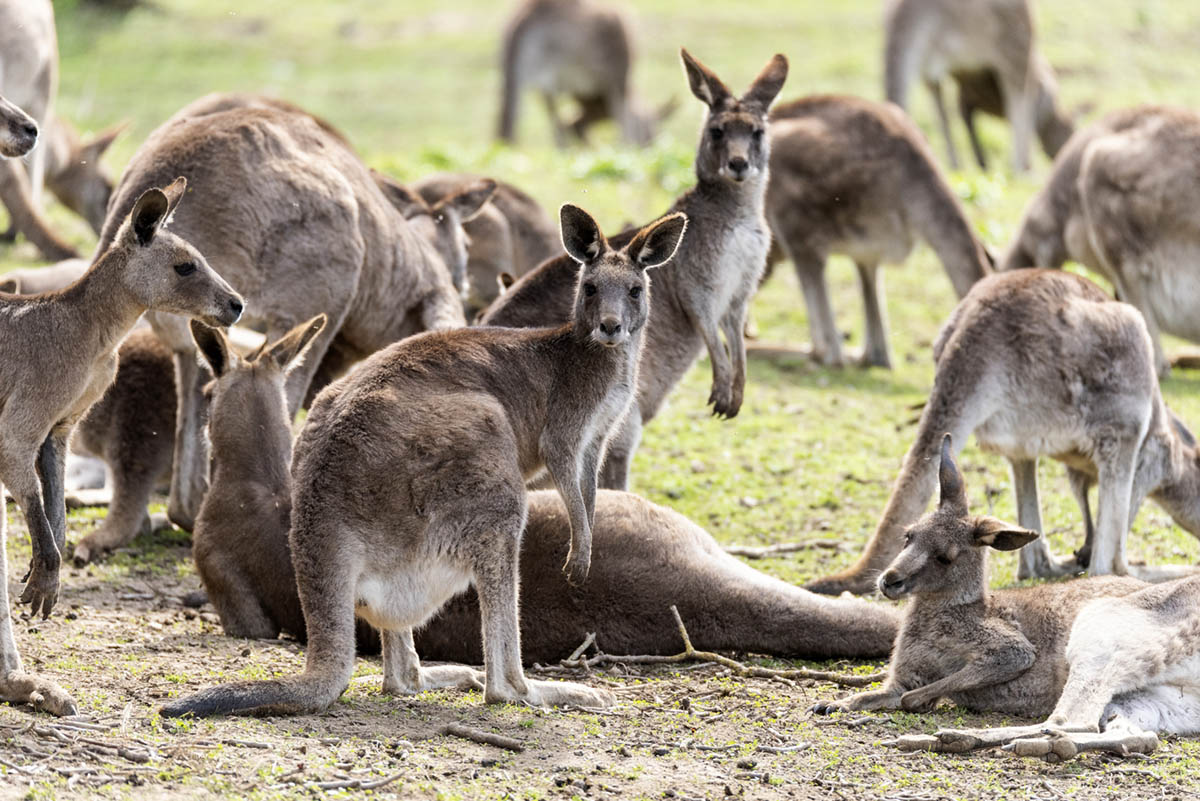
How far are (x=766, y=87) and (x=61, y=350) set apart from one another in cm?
373

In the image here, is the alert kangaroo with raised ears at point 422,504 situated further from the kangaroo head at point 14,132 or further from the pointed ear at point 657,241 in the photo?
the kangaroo head at point 14,132

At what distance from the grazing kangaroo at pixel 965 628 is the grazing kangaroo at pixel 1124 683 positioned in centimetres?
11

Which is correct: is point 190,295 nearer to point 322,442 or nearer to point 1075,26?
point 322,442

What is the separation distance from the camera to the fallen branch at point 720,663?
5.59 m

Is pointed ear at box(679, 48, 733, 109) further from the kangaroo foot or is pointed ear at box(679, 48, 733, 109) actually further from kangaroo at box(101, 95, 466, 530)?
the kangaroo foot

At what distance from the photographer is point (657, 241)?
223 inches

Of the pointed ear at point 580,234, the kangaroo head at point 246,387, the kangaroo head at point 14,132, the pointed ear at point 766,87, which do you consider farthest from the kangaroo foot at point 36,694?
the pointed ear at point 766,87

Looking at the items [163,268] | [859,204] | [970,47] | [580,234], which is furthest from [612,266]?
[970,47]

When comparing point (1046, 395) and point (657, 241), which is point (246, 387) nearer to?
point (657, 241)

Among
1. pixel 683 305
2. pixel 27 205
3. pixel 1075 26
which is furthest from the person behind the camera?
pixel 1075 26

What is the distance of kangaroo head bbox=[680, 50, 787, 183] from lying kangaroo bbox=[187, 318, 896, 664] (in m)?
1.95

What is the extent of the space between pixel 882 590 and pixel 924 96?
61.6 feet

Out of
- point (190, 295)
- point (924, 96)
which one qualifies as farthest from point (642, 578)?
point (924, 96)

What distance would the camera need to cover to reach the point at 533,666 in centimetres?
570
